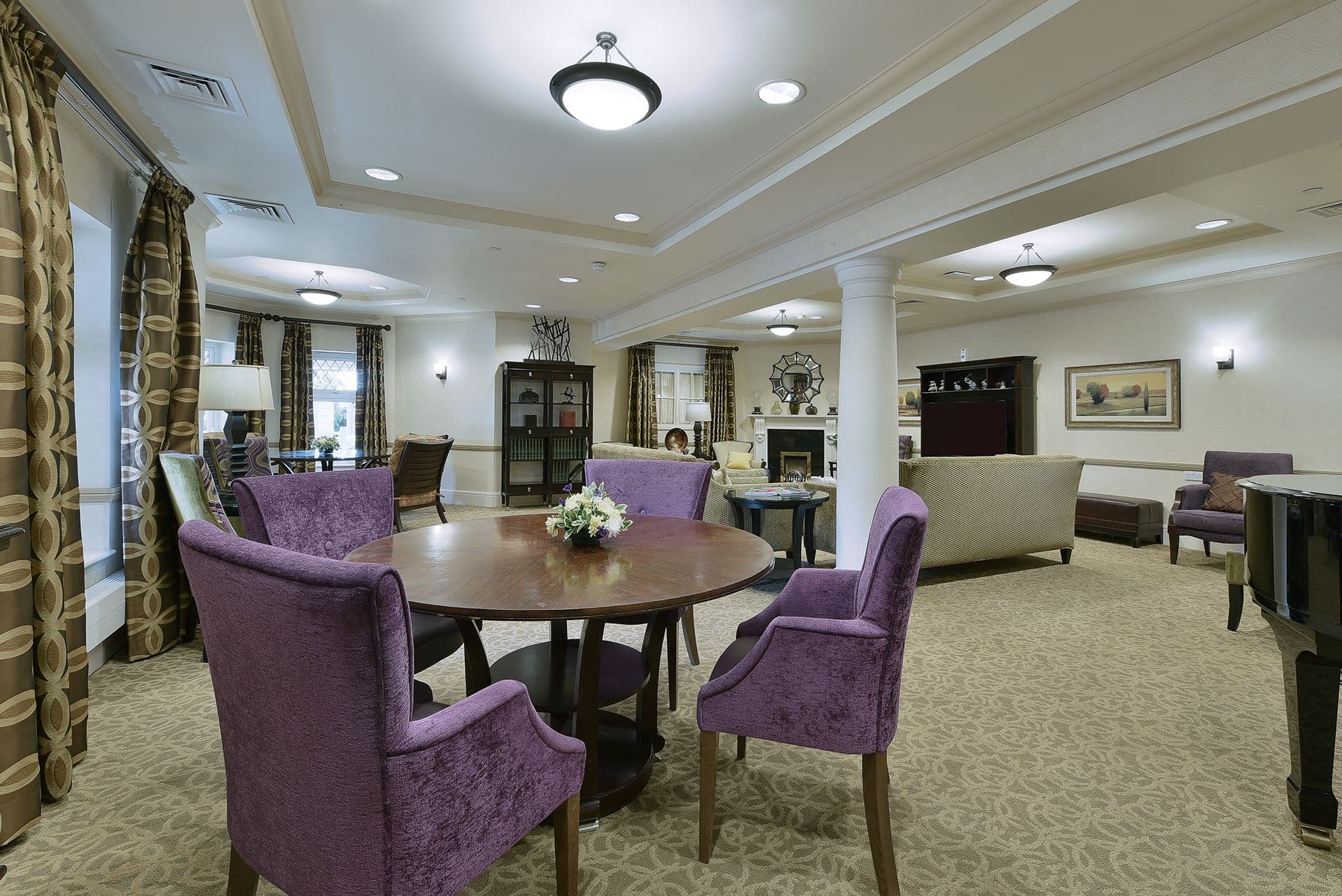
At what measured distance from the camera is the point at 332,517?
94.2 inches

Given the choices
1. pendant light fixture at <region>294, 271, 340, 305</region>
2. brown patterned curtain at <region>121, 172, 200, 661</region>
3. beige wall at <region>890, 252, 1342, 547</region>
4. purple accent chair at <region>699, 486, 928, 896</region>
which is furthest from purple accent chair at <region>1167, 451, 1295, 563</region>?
pendant light fixture at <region>294, 271, 340, 305</region>

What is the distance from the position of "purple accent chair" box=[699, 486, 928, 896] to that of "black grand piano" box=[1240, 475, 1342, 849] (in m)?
1.08

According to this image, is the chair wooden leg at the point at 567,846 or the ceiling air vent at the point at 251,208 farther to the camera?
the ceiling air vent at the point at 251,208

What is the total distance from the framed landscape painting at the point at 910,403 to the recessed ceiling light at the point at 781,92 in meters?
6.44

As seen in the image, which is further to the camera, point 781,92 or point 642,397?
point 642,397

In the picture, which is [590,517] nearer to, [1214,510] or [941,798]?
[941,798]

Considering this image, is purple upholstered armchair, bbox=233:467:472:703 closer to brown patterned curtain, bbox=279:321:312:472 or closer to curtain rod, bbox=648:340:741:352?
brown patterned curtain, bbox=279:321:312:472

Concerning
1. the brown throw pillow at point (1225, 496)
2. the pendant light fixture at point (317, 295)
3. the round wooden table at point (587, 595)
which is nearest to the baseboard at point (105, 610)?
the round wooden table at point (587, 595)

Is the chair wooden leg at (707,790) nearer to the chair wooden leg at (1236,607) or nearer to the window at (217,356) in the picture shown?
the chair wooden leg at (1236,607)

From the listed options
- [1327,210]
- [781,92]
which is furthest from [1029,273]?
[781,92]

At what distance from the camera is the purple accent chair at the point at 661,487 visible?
294 centimetres

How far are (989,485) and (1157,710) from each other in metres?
2.20

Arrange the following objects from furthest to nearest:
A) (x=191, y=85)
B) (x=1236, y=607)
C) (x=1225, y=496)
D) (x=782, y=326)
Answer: (x=782, y=326) → (x=1225, y=496) → (x=1236, y=607) → (x=191, y=85)

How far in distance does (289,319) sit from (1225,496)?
9.63 metres
